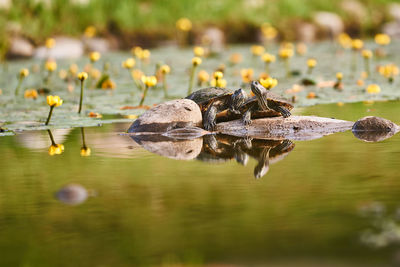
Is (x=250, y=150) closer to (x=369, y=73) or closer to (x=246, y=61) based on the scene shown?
(x=369, y=73)

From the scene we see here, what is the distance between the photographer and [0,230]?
2.80m

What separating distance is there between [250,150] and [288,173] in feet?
2.96

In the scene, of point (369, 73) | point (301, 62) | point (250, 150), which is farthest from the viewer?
point (301, 62)

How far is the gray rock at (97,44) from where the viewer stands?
1388cm

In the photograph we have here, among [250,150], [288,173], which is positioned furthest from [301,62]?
[288,173]

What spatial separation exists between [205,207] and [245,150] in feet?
5.33

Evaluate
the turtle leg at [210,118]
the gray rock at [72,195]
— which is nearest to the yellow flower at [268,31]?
the turtle leg at [210,118]

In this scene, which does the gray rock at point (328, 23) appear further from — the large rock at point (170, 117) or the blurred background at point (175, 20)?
the large rock at point (170, 117)

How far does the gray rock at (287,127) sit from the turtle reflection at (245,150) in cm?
23

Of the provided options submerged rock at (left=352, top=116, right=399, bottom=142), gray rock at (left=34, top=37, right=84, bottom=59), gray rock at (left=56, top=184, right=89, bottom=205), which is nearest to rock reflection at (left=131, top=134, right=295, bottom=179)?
submerged rock at (left=352, top=116, right=399, bottom=142)

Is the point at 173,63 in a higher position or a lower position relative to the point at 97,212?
higher

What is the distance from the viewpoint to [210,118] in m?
5.50

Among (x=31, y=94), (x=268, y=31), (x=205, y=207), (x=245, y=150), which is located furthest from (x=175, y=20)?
(x=205, y=207)

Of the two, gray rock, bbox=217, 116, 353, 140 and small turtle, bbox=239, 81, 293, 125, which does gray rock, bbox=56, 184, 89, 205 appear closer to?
gray rock, bbox=217, 116, 353, 140
